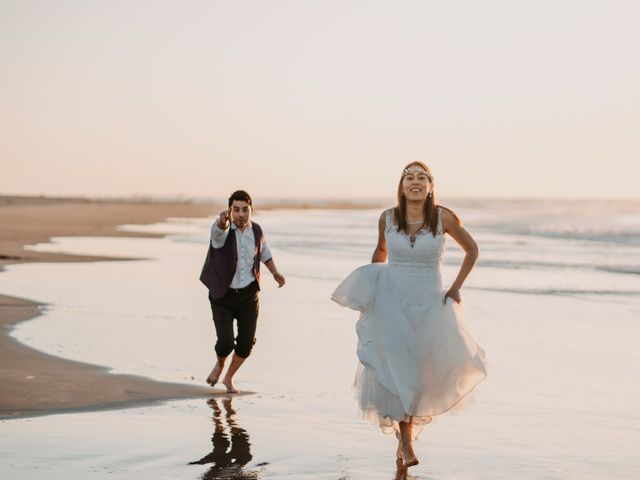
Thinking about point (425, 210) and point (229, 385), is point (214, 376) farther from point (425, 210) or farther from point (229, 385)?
point (425, 210)

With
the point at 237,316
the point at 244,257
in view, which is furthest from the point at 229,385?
the point at 244,257

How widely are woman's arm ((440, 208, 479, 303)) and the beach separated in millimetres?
802

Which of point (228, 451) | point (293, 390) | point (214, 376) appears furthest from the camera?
point (214, 376)

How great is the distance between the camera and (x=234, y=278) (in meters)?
8.76

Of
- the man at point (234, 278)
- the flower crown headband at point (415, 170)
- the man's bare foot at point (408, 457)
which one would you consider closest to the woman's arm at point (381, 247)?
the flower crown headband at point (415, 170)

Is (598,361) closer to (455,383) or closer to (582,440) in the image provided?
(582,440)

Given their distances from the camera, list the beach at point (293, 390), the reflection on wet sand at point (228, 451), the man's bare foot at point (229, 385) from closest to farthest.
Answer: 1. the reflection on wet sand at point (228, 451)
2. the beach at point (293, 390)
3. the man's bare foot at point (229, 385)

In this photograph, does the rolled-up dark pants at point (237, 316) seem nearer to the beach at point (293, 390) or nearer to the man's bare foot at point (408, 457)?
the beach at point (293, 390)

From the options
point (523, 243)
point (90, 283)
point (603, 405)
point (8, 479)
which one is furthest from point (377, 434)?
point (523, 243)

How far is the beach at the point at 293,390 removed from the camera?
6.21 metres

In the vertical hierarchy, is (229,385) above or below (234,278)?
below

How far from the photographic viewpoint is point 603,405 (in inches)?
316

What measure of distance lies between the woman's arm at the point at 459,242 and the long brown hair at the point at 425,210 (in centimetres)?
8

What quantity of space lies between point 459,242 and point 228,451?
79.2 inches
